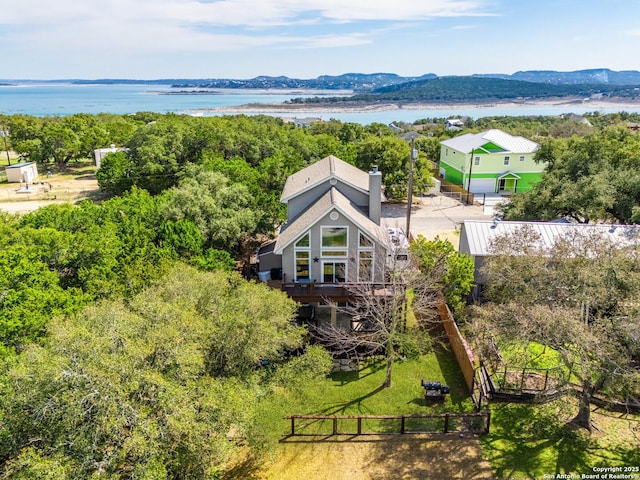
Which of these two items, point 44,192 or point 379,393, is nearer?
point 379,393

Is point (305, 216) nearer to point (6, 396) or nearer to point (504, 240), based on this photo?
point (504, 240)

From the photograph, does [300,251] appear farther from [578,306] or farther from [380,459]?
[578,306]

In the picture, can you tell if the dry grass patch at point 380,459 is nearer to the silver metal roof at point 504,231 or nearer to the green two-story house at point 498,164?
the silver metal roof at point 504,231

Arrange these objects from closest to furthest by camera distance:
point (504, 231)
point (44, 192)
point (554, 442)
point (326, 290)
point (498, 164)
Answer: point (554, 442) < point (326, 290) < point (504, 231) < point (498, 164) < point (44, 192)

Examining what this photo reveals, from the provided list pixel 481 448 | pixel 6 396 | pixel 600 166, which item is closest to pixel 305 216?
pixel 481 448

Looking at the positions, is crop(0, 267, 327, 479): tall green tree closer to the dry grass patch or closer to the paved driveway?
the dry grass patch

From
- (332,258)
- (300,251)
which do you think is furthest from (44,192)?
(332,258)

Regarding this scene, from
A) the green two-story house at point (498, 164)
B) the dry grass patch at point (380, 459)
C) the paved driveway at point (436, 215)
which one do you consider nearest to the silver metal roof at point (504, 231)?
the paved driveway at point (436, 215)

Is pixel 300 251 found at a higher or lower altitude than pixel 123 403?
lower
